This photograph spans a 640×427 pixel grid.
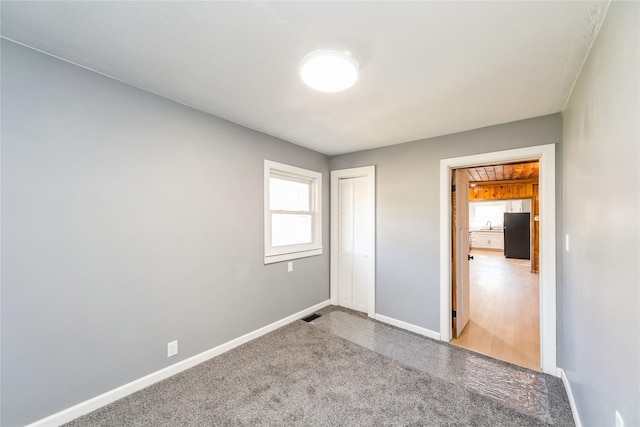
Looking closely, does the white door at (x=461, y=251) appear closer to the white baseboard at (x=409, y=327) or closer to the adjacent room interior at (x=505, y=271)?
the adjacent room interior at (x=505, y=271)

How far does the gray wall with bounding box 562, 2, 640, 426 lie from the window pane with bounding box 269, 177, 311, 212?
2.77 m

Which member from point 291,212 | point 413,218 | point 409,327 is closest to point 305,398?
point 409,327

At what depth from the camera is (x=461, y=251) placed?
318cm

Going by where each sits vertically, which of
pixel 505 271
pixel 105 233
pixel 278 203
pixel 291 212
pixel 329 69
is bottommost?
pixel 505 271

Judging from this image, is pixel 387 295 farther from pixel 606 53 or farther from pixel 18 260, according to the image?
pixel 18 260

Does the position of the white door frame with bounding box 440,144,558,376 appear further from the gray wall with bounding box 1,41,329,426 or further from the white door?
the gray wall with bounding box 1,41,329,426

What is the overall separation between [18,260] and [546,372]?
4098 mm

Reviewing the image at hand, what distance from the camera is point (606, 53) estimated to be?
1.20 meters

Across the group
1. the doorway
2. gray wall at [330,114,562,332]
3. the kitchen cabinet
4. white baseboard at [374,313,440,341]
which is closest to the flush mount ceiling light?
gray wall at [330,114,562,332]

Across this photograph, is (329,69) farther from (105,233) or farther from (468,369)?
(468,369)

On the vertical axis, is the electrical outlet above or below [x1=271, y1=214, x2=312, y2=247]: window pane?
below

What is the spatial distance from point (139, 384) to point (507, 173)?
7.94 m

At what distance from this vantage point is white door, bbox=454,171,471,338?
302 centimetres

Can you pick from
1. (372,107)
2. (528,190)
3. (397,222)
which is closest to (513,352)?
(397,222)
